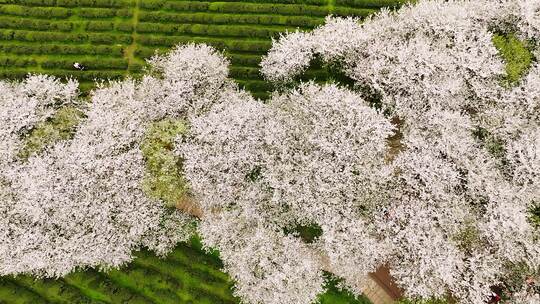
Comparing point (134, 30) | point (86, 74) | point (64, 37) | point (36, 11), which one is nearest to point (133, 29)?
point (134, 30)

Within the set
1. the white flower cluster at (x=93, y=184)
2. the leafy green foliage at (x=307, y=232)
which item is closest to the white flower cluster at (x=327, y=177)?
the white flower cluster at (x=93, y=184)

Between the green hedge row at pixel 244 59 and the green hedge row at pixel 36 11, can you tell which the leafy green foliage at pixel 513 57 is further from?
the green hedge row at pixel 36 11

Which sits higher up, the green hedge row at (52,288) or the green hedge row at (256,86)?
the green hedge row at (256,86)

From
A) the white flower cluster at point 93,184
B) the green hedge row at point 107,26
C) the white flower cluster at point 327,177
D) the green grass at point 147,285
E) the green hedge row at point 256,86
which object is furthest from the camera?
the green hedge row at point 107,26

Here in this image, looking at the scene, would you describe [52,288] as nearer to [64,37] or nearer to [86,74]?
[86,74]

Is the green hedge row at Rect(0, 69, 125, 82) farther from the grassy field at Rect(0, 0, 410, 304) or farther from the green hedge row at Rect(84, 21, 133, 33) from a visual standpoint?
the green hedge row at Rect(84, 21, 133, 33)

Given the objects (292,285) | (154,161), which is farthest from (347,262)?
(154,161)
